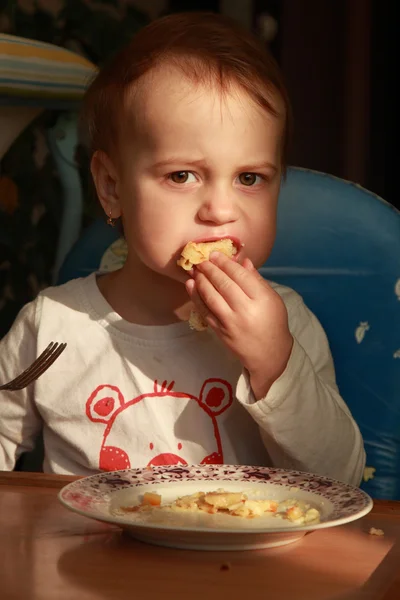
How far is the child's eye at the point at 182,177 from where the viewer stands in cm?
141

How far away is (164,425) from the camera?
151 cm

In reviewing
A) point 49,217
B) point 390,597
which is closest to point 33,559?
point 390,597

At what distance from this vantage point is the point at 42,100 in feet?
6.75

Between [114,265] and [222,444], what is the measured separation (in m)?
0.44

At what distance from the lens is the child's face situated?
4.54 ft

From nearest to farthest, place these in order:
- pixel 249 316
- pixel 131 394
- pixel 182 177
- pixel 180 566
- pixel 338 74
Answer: pixel 180 566 → pixel 249 316 → pixel 182 177 → pixel 131 394 → pixel 338 74

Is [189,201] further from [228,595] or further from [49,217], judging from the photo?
[49,217]

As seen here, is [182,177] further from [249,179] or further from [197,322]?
[197,322]

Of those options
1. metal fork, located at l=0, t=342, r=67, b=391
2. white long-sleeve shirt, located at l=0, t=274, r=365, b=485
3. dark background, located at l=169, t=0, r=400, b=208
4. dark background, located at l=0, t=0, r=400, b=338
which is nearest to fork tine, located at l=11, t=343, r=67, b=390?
metal fork, located at l=0, t=342, r=67, b=391

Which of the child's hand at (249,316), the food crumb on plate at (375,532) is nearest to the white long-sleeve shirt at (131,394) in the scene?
the child's hand at (249,316)

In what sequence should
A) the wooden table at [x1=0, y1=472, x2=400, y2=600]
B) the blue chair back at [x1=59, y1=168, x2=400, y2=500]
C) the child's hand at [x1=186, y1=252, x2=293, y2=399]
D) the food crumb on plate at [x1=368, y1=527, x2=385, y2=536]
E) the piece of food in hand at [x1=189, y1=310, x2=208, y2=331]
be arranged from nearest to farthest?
→ the wooden table at [x1=0, y1=472, x2=400, y2=600], the food crumb on plate at [x1=368, y1=527, x2=385, y2=536], the child's hand at [x1=186, y1=252, x2=293, y2=399], the piece of food in hand at [x1=189, y1=310, x2=208, y2=331], the blue chair back at [x1=59, y1=168, x2=400, y2=500]

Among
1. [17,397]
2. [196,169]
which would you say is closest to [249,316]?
[196,169]

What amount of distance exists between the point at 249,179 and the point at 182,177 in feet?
0.32

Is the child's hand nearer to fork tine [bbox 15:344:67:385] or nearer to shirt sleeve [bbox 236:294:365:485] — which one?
shirt sleeve [bbox 236:294:365:485]
